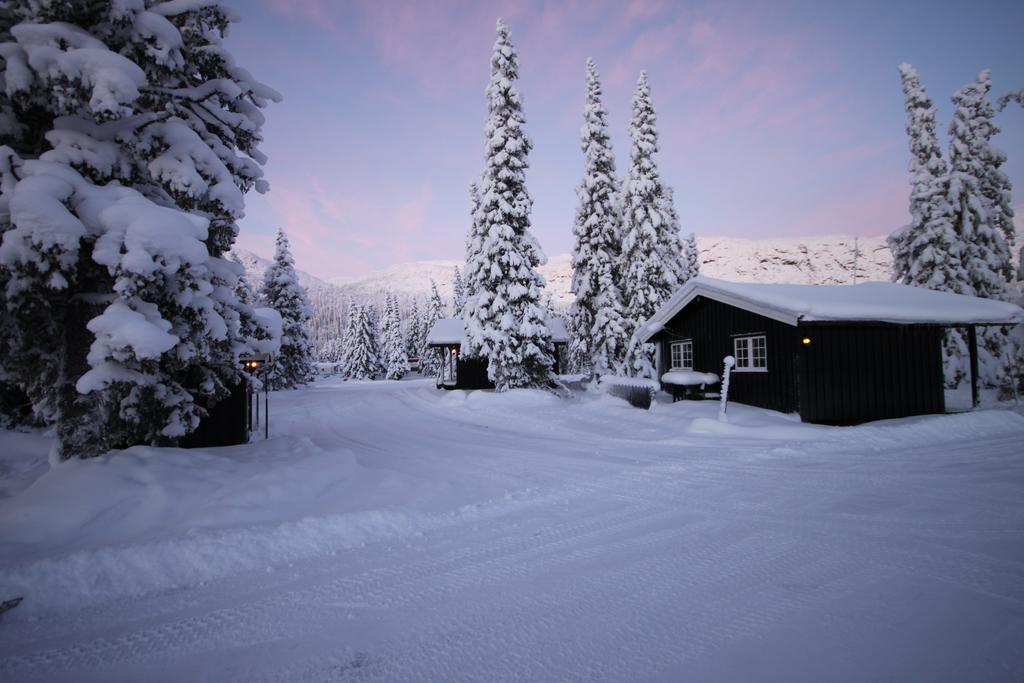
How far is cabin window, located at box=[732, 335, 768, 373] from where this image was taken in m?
14.4

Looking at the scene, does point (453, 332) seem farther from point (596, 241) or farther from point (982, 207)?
point (982, 207)

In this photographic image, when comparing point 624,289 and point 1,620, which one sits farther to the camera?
point 624,289

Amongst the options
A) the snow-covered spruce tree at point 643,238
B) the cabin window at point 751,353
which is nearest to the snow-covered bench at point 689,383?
the cabin window at point 751,353

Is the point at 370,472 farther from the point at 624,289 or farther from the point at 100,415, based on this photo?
the point at 624,289

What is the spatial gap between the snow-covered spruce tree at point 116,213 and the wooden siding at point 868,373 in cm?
1393

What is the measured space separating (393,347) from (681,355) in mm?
41426

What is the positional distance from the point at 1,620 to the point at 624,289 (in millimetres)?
23904

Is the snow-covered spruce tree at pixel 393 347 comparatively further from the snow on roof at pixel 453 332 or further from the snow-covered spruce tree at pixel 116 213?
the snow-covered spruce tree at pixel 116 213

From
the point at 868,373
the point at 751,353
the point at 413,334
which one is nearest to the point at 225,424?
the point at 751,353

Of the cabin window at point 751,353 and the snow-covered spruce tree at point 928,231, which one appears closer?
the cabin window at point 751,353

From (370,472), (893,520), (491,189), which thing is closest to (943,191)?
(491,189)

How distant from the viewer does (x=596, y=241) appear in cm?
2455

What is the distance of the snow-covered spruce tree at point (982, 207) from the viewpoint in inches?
782

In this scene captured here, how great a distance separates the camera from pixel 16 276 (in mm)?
4660
